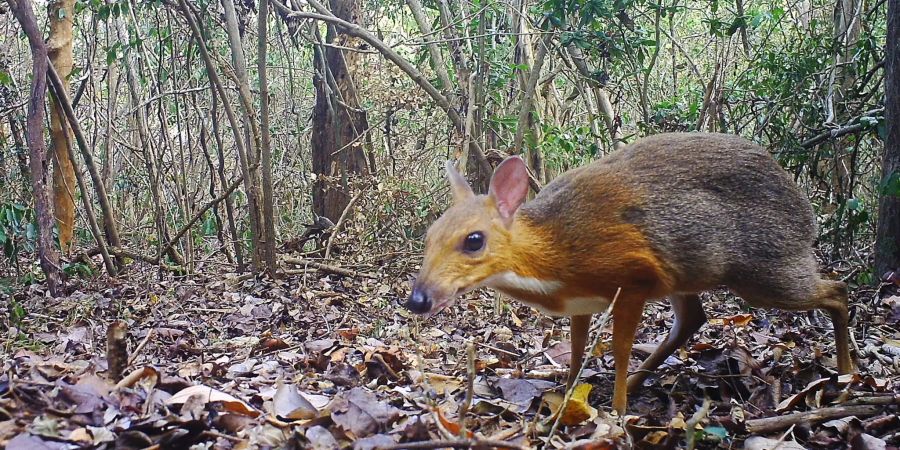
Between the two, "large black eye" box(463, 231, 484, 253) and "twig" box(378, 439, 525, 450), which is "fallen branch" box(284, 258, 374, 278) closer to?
"large black eye" box(463, 231, 484, 253)

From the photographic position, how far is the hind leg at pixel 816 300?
3.76m

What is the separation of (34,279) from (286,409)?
5766mm

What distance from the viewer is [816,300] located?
3.82 metres

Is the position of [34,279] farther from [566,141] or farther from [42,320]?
[566,141]

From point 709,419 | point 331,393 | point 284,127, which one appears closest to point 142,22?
point 284,127

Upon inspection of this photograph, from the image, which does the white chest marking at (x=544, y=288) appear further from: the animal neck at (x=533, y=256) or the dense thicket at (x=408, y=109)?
the dense thicket at (x=408, y=109)

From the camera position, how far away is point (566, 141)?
785cm

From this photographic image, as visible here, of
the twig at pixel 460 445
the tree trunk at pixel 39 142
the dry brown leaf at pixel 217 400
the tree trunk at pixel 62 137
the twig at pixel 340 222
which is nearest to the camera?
the twig at pixel 460 445

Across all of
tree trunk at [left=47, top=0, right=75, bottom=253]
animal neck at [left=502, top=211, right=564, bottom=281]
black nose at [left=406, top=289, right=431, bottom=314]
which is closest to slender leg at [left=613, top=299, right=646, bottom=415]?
animal neck at [left=502, top=211, right=564, bottom=281]

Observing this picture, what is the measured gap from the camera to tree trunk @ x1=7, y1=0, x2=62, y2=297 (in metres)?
5.68

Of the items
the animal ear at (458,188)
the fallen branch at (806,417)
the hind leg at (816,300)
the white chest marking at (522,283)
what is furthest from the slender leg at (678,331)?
the animal ear at (458,188)

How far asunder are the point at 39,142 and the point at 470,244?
12.5 ft

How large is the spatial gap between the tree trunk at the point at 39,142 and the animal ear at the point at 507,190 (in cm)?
373

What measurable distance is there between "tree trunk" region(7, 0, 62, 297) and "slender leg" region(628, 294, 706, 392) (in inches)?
168
